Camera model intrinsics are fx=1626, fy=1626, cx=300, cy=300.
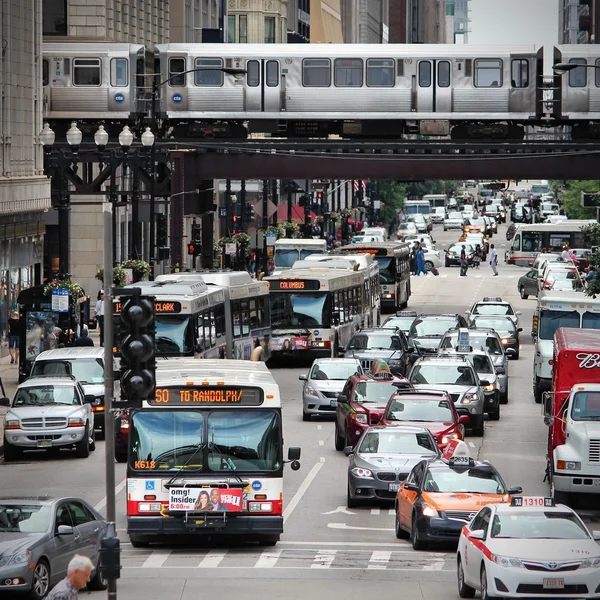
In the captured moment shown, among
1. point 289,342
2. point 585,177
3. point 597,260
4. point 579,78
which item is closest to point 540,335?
point 597,260

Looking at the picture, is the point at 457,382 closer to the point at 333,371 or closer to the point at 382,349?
the point at 333,371

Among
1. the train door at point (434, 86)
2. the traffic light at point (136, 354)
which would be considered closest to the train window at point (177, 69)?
the train door at point (434, 86)

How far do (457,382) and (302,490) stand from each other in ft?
28.4

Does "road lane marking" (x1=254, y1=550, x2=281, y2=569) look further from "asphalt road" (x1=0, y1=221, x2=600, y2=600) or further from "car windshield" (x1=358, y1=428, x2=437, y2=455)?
"car windshield" (x1=358, y1=428, x2=437, y2=455)

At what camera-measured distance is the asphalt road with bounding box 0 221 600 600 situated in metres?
19.0

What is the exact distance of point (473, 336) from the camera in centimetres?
4322

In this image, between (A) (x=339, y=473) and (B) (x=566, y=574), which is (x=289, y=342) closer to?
(A) (x=339, y=473)

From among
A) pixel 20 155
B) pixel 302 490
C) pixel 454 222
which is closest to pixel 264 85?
pixel 20 155

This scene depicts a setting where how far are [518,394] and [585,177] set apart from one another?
65.2 feet

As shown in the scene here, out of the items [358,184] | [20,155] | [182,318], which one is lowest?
[182,318]

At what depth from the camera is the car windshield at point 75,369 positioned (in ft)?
113

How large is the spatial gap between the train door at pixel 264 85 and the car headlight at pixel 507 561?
1589 inches

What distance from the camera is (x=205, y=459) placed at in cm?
2075

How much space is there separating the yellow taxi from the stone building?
29.3 meters
